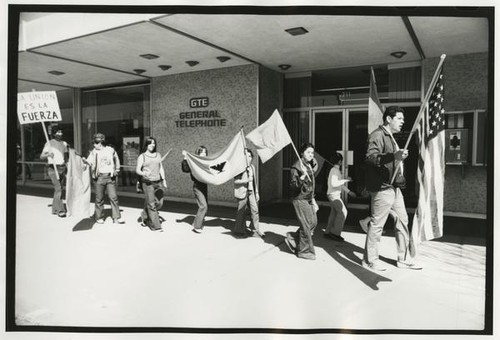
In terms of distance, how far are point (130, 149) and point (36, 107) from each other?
5.53 meters

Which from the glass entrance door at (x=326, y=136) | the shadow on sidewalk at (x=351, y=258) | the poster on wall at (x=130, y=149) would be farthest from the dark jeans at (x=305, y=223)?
the poster on wall at (x=130, y=149)

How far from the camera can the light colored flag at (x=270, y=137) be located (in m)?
5.28

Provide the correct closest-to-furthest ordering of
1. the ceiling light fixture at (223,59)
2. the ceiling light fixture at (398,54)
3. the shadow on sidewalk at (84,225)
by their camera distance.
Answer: the shadow on sidewalk at (84,225) < the ceiling light fixture at (398,54) < the ceiling light fixture at (223,59)

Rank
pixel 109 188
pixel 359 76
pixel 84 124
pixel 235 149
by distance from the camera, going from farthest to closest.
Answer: pixel 84 124, pixel 359 76, pixel 109 188, pixel 235 149

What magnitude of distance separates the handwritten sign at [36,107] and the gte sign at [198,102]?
3.92 m

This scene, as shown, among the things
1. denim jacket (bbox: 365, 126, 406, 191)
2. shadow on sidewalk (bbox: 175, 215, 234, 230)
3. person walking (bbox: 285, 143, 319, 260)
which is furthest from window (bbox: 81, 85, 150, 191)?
A: denim jacket (bbox: 365, 126, 406, 191)

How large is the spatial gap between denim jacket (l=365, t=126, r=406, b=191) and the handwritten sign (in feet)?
14.0

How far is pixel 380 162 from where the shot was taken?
169 inches

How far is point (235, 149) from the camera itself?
583 centimetres

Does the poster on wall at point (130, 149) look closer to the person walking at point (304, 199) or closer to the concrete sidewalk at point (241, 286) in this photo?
the concrete sidewalk at point (241, 286)

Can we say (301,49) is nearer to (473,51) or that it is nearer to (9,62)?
(473,51)

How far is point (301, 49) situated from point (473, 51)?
3277mm

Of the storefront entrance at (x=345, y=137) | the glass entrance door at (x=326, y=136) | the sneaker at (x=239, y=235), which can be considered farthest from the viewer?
the glass entrance door at (x=326, y=136)

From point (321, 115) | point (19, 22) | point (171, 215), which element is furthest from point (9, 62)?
point (321, 115)
